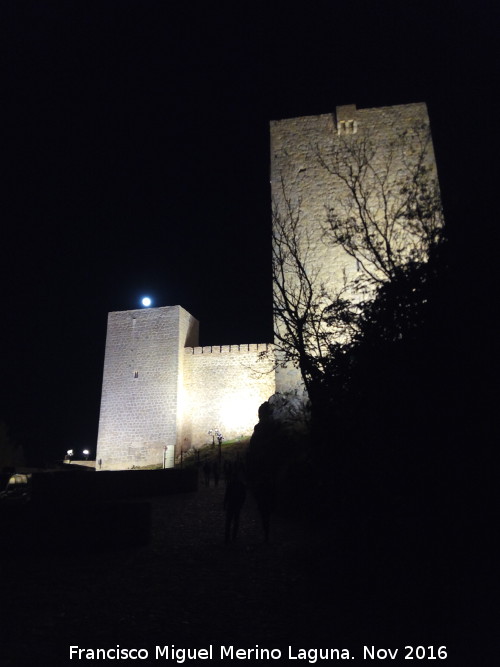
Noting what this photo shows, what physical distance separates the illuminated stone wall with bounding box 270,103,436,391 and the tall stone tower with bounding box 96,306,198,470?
11602 mm

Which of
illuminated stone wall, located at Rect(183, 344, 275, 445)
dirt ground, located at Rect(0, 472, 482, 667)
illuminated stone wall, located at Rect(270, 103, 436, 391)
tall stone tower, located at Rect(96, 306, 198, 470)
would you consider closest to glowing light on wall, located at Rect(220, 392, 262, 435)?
illuminated stone wall, located at Rect(183, 344, 275, 445)

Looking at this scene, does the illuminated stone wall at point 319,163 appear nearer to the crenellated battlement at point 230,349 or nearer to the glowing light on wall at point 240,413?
the glowing light on wall at point 240,413

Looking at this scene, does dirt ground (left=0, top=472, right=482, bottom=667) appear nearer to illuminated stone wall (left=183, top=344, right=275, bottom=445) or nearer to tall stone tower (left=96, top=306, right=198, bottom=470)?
illuminated stone wall (left=183, top=344, right=275, bottom=445)

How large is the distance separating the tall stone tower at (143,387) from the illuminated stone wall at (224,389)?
72 cm

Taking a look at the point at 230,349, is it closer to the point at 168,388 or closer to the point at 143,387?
the point at 168,388

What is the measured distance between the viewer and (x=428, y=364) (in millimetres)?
4262

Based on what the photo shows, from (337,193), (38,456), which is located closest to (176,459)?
(337,193)

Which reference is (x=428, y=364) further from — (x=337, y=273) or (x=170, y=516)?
(x=337, y=273)

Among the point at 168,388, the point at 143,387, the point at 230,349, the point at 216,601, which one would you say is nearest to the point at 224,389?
the point at 230,349

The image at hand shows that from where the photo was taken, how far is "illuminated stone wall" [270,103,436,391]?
13.2m

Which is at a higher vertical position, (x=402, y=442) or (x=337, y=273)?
(x=337, y=273)

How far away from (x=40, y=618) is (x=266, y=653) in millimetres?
1759

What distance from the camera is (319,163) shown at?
45.8 ft

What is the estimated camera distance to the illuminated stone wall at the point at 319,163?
43.4 feet
